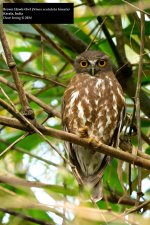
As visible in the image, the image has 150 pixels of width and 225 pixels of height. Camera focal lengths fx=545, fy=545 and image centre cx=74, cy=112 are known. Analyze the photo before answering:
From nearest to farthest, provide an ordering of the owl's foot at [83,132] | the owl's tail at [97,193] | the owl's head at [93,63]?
the owl's foot at [83,132], the owl's tail at [97,193], the owl's head at [93,63]

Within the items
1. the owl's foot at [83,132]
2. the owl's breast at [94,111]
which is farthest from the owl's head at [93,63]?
the owl's foot at [83,132]

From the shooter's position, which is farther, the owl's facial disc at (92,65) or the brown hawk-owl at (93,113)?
the owl's facial disc at (92,65)

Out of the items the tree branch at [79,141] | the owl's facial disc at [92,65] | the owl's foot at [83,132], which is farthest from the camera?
the owl's facial disc at [92,65]

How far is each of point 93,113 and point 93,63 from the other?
0.71 metres

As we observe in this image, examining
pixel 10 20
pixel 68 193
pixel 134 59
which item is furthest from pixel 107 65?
pixel 68 193

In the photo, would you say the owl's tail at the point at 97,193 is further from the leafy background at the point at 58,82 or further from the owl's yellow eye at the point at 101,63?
the owl's yellow eye at the point at 101,63

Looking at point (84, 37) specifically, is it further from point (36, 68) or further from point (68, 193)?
point (68, 193)

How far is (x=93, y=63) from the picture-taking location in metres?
4.46

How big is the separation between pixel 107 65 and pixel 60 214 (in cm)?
287

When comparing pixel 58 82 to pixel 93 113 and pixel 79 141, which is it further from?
pixel 79 141

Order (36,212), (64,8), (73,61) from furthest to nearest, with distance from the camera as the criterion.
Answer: (73,61)
(64,8)
(36,212)

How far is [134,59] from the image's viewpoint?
4.30 metres

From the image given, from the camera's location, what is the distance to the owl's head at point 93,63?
14.1 ft

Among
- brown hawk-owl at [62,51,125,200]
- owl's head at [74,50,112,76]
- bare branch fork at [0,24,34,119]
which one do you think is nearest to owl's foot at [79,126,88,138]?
bare branch fork at [0,24,34,119]
